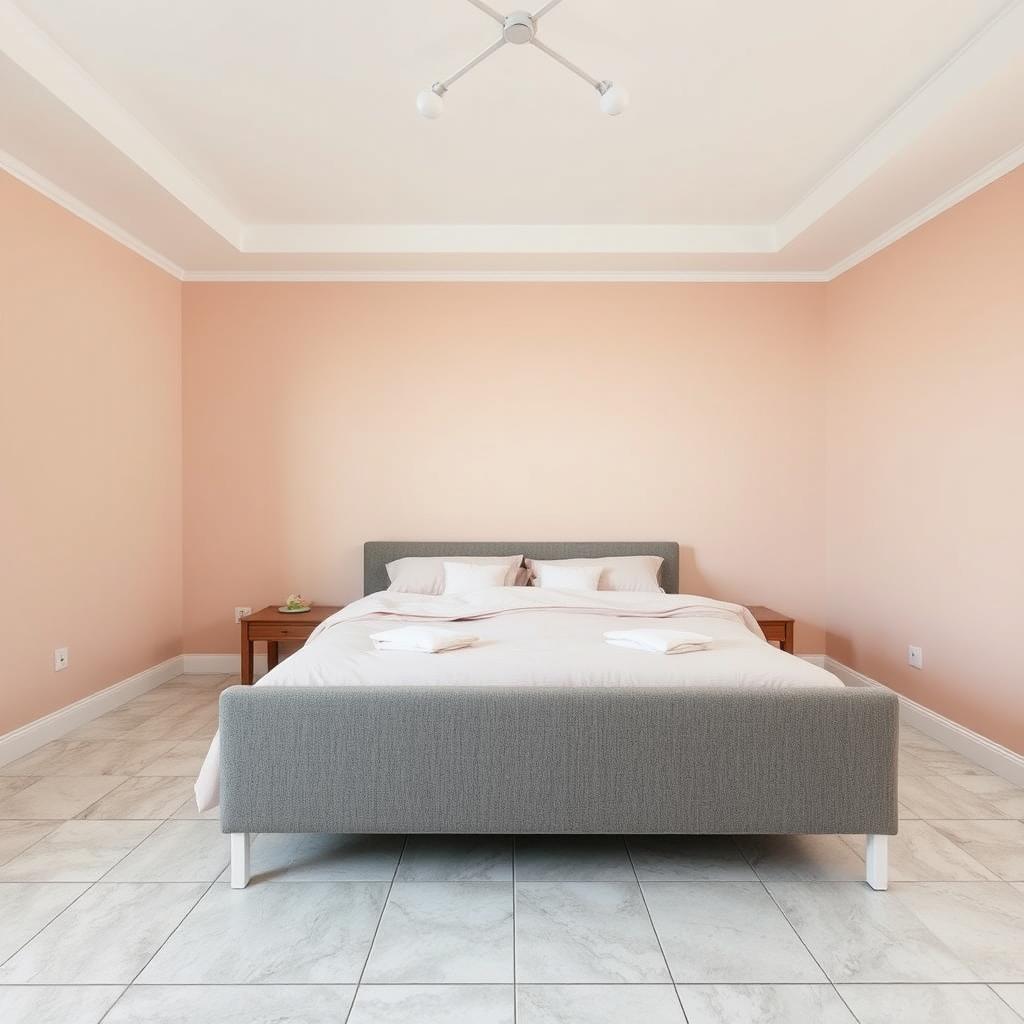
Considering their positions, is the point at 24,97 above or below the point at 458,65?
below

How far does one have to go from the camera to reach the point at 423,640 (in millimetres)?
2512

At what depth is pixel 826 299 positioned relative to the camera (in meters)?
4.52

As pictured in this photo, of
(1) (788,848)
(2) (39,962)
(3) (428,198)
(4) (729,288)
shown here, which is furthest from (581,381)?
(2) (39,962)

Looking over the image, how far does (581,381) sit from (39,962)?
378 centimetres

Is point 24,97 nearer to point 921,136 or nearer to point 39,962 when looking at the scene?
Answer: point 39,962

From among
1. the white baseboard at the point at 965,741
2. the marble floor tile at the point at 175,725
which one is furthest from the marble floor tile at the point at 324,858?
the white baseboard at the point at 965,741

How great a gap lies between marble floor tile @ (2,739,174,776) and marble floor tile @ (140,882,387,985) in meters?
1.08

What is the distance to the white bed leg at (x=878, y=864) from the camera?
208cm

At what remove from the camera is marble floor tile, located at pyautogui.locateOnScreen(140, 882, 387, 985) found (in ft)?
5.61
